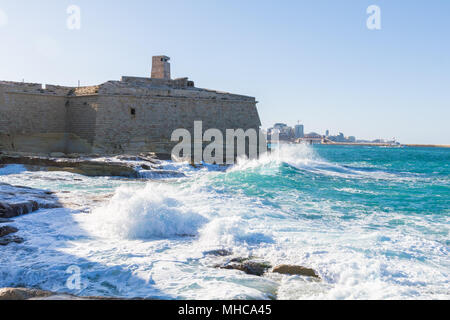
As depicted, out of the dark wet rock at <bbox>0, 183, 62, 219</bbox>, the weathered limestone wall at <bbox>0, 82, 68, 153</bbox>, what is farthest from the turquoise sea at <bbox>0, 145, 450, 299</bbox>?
the weathered limestone wall at <bbox>0, 82, 68, 153</bbox>

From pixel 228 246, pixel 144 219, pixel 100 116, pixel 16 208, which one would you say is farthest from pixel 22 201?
pixel 100 116

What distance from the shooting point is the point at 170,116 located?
1997 cm

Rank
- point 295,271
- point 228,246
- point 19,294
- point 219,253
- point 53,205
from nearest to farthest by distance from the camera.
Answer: point 19,294 < point 295,271 < point 219,253 < point 228,246 < point 53,205

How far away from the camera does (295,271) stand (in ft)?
13.2

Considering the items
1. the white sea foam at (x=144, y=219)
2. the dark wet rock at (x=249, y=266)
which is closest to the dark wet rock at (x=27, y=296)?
the dark wet rock at (x=249, y=266)

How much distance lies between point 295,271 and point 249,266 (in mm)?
496

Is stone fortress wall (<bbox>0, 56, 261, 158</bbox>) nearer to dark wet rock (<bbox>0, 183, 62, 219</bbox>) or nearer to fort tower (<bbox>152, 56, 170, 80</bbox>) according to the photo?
fort tower (<bbox>152, 56, 170, 80</bbox>)

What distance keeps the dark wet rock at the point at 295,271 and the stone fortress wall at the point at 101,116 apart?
15.2 m

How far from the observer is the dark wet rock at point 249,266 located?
406 cm

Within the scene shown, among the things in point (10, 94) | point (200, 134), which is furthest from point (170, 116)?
point (10, 94)

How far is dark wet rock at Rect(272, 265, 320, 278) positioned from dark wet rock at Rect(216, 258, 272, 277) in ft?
0.50

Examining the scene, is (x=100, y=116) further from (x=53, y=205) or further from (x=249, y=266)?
(x=249, y=266)

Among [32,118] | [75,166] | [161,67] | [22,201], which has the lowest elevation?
[22,201]
